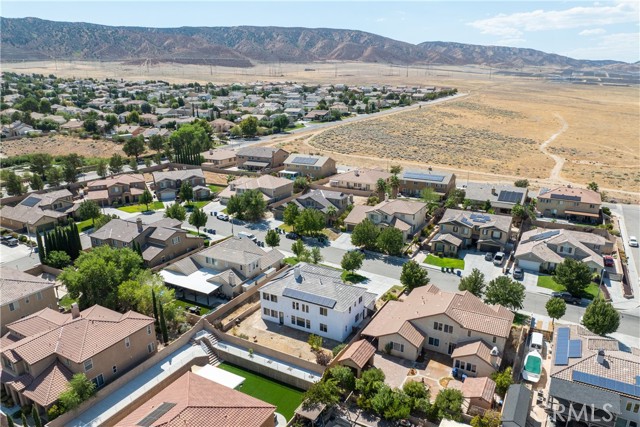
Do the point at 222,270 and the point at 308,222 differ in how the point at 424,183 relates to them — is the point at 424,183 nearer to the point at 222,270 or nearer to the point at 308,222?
the point at 308,222

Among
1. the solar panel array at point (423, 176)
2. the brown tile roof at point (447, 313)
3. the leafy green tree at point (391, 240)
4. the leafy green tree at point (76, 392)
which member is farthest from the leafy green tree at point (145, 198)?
the brown tile roof at point (447, 313)

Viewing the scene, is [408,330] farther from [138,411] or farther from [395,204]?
[395,204]

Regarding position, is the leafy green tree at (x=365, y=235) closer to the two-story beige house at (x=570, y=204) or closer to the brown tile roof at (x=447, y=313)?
the brown tile roof at (x=447, y=313)

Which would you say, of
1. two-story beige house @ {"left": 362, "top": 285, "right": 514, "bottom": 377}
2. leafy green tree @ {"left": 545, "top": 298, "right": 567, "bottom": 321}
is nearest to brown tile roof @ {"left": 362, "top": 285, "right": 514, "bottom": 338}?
two-story beige house @ {"left": 362, "top": 285, "right": 514, "bottom": 377}

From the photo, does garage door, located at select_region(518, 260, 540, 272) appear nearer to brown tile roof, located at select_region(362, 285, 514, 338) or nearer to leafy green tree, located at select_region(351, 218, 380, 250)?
brown tile roof, located at select_region(362, 285, 514, 338)

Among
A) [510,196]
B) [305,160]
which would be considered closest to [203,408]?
[510,196]
